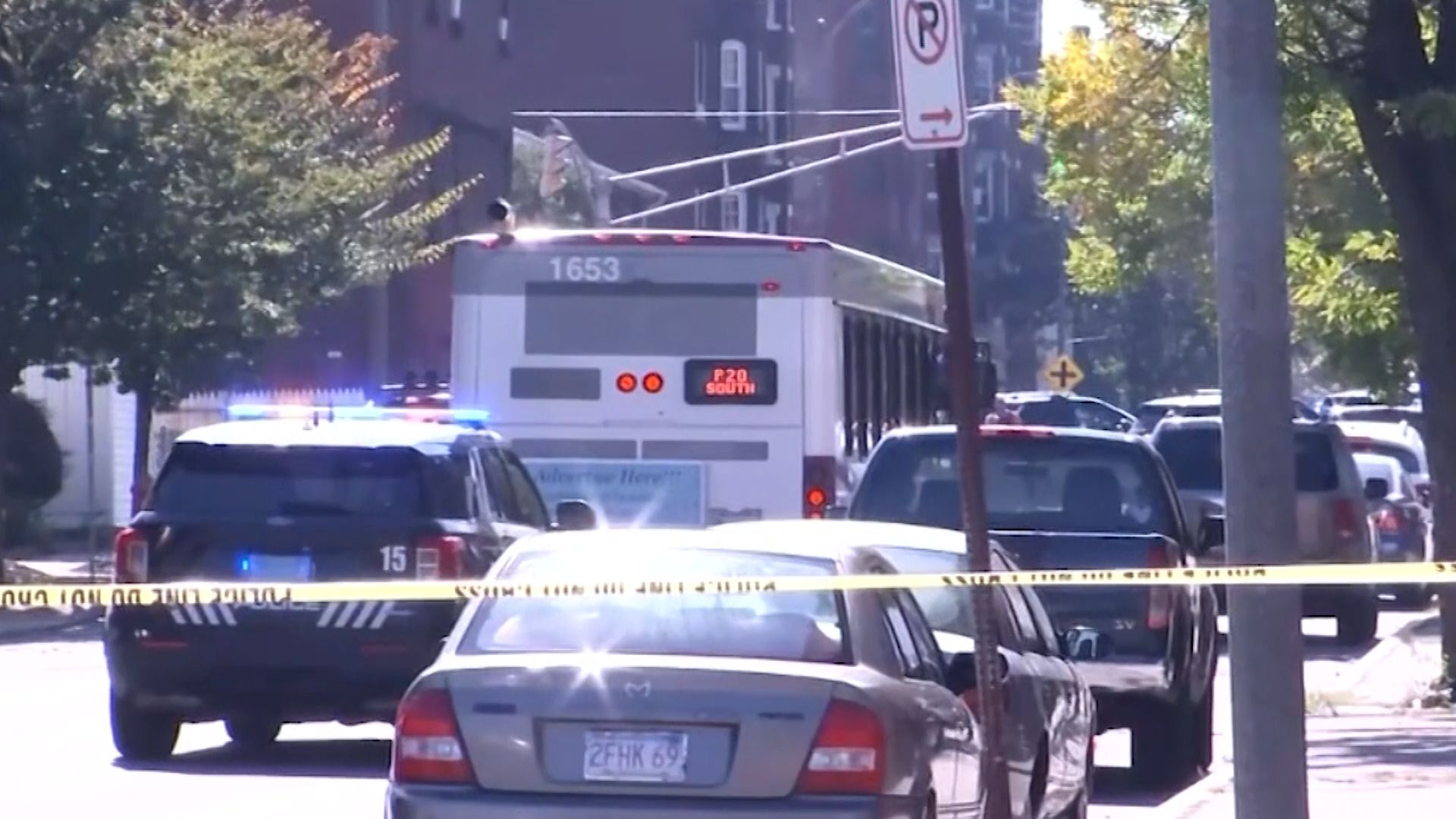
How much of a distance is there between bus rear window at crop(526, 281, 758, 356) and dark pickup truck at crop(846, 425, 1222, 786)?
4.85 m

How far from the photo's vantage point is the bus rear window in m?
20.0

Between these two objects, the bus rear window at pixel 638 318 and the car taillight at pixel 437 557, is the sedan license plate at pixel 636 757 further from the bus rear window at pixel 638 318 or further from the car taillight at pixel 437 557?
the bus rear window at pixel 638 318

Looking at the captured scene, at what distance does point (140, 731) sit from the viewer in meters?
14.3

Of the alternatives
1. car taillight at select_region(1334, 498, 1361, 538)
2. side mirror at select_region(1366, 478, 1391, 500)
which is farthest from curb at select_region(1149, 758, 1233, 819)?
side mirror at select_region(1366, 478, 1391, 500)

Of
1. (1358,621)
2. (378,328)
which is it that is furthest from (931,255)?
(1358,621)

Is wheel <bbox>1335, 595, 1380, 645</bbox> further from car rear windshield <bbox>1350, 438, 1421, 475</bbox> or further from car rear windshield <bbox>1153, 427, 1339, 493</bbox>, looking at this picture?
car rear windshield <bbox>1350, 438, 1421, 475</bbox>

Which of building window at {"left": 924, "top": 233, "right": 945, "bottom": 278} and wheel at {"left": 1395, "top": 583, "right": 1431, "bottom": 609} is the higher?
building window at {"left": 924, "top": 233, "right": 945, "bottom": 278}

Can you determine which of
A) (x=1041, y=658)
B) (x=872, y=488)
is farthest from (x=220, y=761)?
(x=1041, y=658)

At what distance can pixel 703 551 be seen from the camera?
9.08 meters

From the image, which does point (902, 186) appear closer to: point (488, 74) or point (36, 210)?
point (488, 74)

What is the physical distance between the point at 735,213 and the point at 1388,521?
35676mm

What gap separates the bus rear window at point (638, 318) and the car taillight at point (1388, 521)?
1024 cm

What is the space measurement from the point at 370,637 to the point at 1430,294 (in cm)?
672

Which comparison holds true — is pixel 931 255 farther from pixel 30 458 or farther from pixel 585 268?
pixel 585 268
